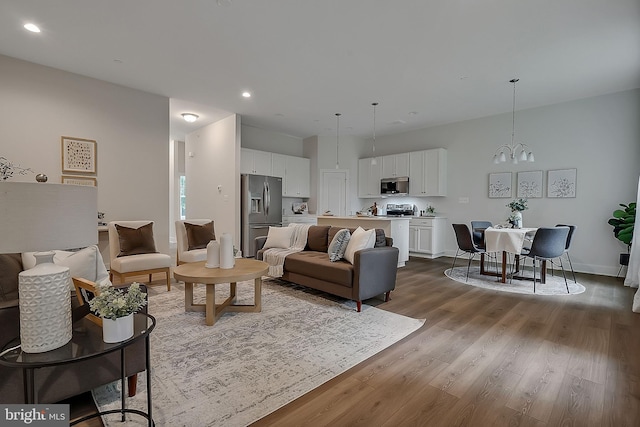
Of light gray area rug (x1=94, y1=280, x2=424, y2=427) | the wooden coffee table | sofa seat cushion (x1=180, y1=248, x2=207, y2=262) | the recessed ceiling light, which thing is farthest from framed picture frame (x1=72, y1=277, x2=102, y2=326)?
the recessed ceiling light

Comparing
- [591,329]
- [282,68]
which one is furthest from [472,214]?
[282,68]

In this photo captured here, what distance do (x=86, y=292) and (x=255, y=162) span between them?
5700 mm

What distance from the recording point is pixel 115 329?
→ 1226mm

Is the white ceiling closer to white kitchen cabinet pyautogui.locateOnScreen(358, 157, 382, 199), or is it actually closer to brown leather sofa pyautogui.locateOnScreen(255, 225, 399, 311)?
brown leather sofa pyautogui.locateOnScreen(255, 225, 399, 311)

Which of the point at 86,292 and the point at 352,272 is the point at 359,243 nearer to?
the point at 352,272

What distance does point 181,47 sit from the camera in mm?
3600

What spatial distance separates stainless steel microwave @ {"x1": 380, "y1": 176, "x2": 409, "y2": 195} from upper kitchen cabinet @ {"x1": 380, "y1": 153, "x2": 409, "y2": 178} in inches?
4.4

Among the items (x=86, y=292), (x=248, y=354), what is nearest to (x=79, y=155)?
(x=86, y=292)

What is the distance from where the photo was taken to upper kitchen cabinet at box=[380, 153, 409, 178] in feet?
23.9

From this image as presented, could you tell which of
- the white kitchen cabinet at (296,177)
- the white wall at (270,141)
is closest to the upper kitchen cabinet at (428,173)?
the white kitchen cabinet at (296,177)

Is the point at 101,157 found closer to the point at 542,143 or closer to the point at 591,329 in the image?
the point at 591,329

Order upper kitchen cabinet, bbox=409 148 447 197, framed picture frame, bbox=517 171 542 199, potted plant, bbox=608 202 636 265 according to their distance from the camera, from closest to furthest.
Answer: potted plant, bbox=608 202 636 265 < framed picture frame, bbox=517 171 542 199 < upper kitchen cabinet, bbox=409 148 447 197

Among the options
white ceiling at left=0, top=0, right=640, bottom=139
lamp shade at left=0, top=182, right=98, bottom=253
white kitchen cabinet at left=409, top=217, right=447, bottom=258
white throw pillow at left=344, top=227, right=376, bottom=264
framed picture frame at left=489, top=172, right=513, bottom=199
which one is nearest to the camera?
lamp shade at left=0, top=182, right=98, bottom=253

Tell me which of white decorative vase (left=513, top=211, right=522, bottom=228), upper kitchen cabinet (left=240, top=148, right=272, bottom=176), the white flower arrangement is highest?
upper kitchen cabinet (left=240, top=148, right=272, bottom=176)
